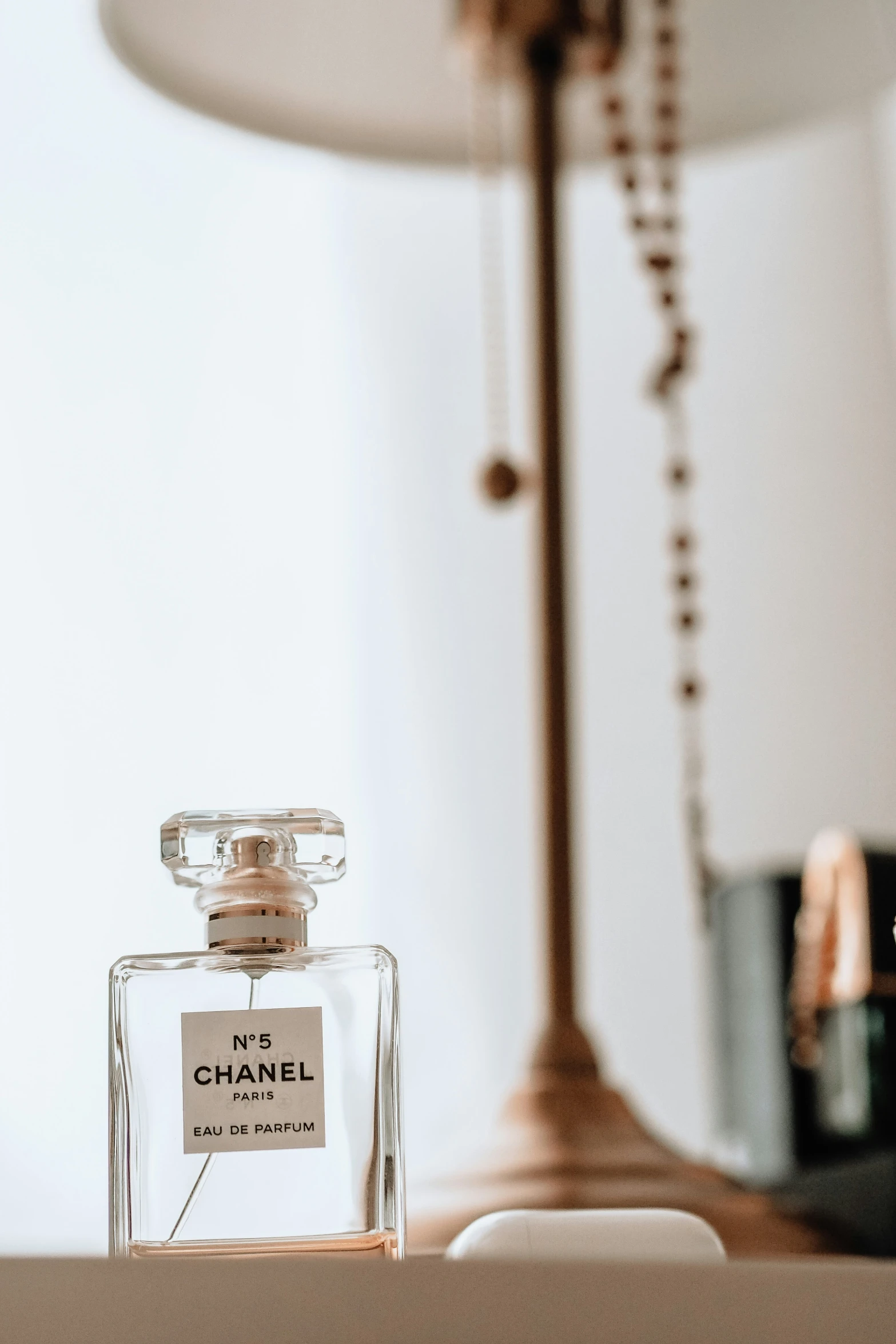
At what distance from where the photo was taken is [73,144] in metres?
1.17

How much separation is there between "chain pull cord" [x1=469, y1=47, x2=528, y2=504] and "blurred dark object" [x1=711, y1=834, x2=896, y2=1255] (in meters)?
0.28

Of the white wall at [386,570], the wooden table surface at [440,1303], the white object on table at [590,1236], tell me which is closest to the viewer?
the wooden table surface at [440,1303]

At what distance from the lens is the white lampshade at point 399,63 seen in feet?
3.05

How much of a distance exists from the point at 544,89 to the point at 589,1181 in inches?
23.4

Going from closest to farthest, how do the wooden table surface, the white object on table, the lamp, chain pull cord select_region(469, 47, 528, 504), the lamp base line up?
the wooden table surface → the white object on table → the lamp base → the lamp → chain pull cord select_region(469, 47, 528, 504)

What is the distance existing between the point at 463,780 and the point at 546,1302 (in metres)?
1.04

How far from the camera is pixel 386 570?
51.5 inches

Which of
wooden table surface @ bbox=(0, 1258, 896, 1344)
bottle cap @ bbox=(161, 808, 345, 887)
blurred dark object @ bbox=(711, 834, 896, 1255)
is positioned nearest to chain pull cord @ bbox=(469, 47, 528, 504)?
blurred dark object @ bbox=(711, 834, 896, 1255)

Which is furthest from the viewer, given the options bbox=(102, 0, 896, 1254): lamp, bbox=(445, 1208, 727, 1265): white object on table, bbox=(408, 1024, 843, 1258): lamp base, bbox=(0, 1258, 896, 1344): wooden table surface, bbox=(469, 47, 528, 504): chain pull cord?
bbox=(469, 47, 528, 504): chain pull cord

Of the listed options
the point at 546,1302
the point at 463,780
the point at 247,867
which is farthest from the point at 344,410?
the point at 546,1302

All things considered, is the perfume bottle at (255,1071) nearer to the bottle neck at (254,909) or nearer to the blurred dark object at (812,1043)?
the bottle neck at (254,909)

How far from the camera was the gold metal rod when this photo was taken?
80cm

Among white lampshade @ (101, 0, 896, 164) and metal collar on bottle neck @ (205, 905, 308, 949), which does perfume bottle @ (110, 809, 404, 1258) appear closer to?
metal collar on bottle neck @ (205, 905, 308, 949)

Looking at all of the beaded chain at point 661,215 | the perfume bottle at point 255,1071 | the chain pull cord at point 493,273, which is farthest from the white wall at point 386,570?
the perfume bottle at point 255,1071
